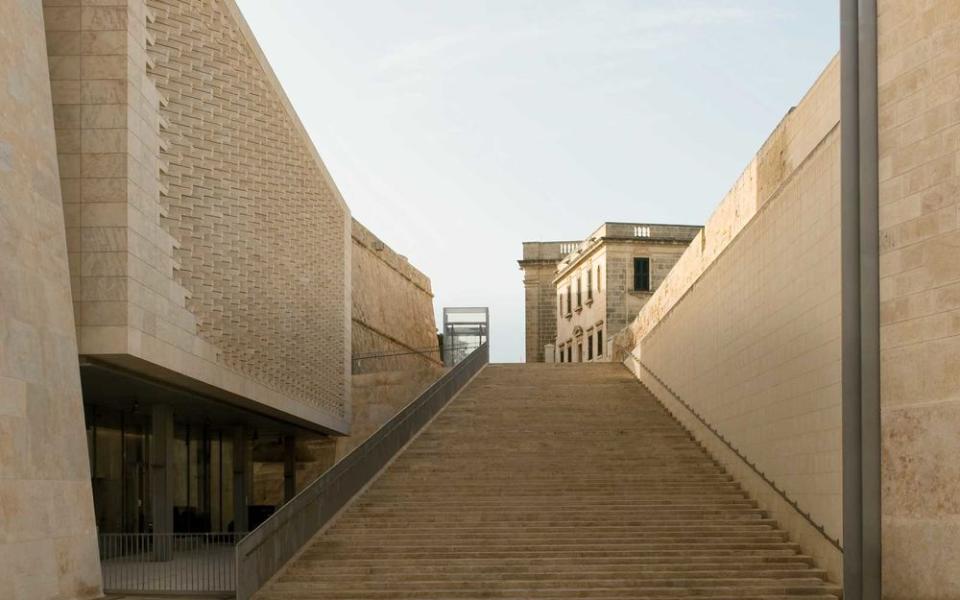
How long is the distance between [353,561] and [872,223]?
8.49m

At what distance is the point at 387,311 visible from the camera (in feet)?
145

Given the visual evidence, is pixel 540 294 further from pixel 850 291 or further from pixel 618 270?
pixel 850 291

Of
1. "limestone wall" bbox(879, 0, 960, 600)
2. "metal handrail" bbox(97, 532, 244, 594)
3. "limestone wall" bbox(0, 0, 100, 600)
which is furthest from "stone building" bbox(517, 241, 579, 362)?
"limestone wall" bbox(879, 0, 960, 600)

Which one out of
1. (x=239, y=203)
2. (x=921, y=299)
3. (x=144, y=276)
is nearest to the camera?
(x=921, y=299)

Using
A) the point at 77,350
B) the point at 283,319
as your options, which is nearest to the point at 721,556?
the point at 77,350

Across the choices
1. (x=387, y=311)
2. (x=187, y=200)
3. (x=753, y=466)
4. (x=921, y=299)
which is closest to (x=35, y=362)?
(x=187, y=200)

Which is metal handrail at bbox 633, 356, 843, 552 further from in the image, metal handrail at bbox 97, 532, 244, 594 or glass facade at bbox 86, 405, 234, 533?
glass facade at bbox 86, 405, 234, 533

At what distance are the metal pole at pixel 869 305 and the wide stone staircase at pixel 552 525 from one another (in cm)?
257

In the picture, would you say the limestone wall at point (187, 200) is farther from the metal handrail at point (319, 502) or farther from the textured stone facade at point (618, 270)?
the textured stone facade at point (618, 270)

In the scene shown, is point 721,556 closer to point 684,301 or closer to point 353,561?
point 353,561

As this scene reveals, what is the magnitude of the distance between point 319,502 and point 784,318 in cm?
746

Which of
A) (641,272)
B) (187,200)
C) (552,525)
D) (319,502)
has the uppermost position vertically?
(641,272)

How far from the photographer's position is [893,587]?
12.4 m

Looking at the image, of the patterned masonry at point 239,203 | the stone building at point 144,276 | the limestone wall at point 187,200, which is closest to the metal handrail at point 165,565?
the stone building at point 144,276
